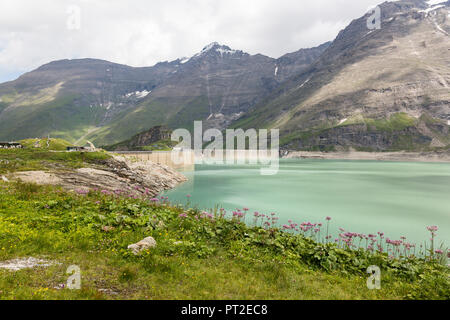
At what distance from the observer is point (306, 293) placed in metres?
8.38

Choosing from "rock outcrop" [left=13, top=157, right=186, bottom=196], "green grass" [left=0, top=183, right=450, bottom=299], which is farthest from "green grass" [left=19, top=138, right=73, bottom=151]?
"green grass" [left=0, top=183, right=450, bottom=299]

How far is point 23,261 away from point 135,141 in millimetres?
134441

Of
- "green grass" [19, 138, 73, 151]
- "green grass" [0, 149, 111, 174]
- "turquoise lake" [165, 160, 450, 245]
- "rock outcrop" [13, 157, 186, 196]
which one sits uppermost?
"green grass" [19, 138, 73, 151]

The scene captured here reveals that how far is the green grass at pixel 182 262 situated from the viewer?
7863mm

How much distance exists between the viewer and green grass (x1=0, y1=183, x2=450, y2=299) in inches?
310

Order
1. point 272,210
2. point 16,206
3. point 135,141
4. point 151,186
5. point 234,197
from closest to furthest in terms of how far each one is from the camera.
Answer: point 16,206
point 272,210
point 234,197
point 151,186
point 135,141

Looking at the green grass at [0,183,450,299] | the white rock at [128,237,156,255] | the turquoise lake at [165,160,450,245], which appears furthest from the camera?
the turquoise lake at [165,160,450,245]

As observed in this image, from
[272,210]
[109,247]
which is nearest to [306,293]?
[109,247]

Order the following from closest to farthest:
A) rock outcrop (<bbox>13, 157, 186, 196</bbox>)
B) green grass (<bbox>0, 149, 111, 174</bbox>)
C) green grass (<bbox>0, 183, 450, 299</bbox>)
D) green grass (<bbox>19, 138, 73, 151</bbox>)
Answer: green grass (<bbox>0, 183, 450, 299</bbox>) < rock outcrop (<bbox>13, 157, 186, 196</bbox>) < green grass (<bbox>0, 149, 111, 174</bbox>) < green grass (<bbox>19, 138, 73, 151</bbox>)

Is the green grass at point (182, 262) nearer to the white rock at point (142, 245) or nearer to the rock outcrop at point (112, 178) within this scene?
the white rock at point (142, 245)

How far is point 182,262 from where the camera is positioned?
387 inches

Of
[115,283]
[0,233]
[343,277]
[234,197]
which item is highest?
[0,233]

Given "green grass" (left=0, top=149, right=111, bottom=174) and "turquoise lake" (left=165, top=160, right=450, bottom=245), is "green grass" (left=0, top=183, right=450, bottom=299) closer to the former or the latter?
"turquoise lake" (left=165, top=160, right=450, bottom=245)
